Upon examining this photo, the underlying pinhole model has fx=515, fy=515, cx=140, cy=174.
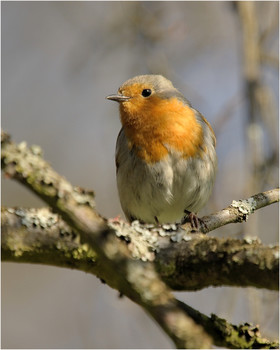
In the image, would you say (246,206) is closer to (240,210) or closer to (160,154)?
(240,210)

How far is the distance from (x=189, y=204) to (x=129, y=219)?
2.02 ft

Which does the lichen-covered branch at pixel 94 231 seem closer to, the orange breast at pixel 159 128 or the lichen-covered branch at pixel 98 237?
the lichen-covered branch at pixel 98 237

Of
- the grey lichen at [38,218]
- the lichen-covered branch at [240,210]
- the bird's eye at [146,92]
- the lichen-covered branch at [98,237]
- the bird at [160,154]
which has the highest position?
the bird's eye at [146,92]

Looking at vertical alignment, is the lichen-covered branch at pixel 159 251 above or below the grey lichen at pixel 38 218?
below

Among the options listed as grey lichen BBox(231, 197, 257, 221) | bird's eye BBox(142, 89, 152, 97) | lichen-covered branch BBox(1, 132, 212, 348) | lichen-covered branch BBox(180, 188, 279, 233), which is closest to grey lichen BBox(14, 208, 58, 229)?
lichen-covered branch BBox(1, 132, 212, 348)

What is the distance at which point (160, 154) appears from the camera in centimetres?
404

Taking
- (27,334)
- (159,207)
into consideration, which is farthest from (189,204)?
(27,334)

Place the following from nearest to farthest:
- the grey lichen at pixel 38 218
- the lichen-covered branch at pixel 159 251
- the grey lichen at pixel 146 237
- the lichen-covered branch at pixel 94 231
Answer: the lichen-covered branch at pixel 94 231
the lichen-covered branch at pixel 159 251
the grey lichen at pixel 146 237
the grey lichen at pixel 38 218

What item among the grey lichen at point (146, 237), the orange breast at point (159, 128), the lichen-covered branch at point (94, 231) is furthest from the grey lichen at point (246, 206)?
the lichen-covered branch at point (94, 231)

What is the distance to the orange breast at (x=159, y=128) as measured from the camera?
13.3 feet

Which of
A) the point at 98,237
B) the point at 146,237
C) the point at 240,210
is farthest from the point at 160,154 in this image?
the point at 98,237

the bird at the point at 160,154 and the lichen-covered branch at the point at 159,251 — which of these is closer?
the lichen-covered branch at the point at 159,251

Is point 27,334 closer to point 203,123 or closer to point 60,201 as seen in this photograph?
point 203,123

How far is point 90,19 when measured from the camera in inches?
243
